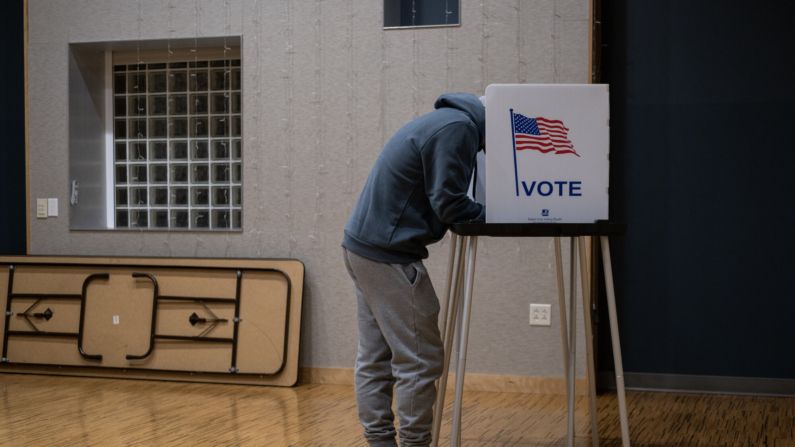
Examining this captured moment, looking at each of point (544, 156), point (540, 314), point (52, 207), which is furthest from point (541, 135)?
point (52, 207)

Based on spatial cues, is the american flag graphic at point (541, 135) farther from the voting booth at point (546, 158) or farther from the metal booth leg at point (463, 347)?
the metal booth leg at point (463, 347)

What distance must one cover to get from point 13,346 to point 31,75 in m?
1.52

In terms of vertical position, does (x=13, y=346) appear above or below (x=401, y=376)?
below

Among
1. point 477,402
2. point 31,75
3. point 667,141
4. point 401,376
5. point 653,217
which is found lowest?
point 477,402

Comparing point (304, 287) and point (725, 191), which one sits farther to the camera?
point (304, 287)

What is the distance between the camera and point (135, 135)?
3771 millimetres

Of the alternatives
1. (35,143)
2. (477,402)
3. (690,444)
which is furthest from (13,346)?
(690,444)

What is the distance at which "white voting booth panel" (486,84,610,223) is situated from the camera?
1.70 metres

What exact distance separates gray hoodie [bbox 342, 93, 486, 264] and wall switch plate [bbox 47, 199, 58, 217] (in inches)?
99.3

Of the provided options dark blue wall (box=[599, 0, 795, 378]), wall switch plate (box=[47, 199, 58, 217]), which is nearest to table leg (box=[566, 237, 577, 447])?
dark blue wall (box=[599, 0, 795, 378])

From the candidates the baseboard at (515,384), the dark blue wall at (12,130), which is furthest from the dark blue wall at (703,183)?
the dark blue wall at (12,130)

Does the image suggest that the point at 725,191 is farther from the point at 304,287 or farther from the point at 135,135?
the point at 135,135

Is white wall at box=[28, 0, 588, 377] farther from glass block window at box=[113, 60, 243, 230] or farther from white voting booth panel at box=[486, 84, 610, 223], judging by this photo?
white voting booth panel at box=[486, 84, 610, 223]

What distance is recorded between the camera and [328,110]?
3.32 m
